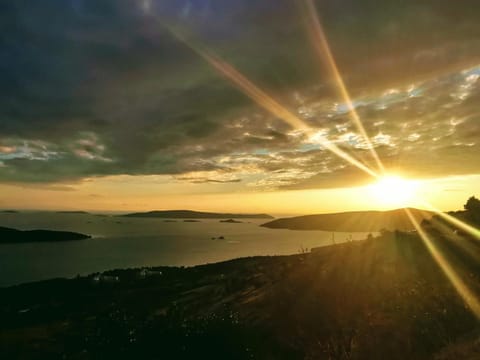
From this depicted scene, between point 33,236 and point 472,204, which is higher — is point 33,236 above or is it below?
below

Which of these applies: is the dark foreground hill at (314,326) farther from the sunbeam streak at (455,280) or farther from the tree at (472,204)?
the tree at (472,204)

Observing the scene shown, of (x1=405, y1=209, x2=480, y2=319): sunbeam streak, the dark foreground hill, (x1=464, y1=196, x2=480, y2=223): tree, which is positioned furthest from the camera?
(x1=464, y1=196, x2=480, y2=223): tree

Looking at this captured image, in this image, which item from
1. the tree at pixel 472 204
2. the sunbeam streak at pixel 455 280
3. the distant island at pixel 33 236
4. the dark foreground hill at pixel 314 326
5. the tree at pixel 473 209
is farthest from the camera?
the distant island at pixel 33 236

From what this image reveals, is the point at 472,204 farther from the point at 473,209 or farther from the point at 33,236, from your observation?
the point at 33,236

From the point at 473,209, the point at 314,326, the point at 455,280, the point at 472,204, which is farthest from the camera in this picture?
the point at 472,204

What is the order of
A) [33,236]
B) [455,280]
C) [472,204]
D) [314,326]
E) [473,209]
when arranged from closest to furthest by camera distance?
[314,326] < [455,280] < [473,209] < [472,204] < [33,236]

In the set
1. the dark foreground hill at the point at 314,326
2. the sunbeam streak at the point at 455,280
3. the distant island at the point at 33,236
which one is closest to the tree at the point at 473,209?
the sunbeam streak at the point at 455,280

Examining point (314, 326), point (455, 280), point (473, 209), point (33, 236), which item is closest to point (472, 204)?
point (473, 209)

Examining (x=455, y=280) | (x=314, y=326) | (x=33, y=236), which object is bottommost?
(x=314, y=326)

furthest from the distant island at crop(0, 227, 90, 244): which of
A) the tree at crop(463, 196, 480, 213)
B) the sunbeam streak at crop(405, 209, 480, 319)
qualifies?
the sunbeam streak at crop(405, 209, 480, 319)

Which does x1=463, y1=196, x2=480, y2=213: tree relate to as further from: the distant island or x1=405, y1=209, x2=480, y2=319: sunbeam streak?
the distant island

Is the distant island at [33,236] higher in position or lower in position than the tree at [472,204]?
lower
